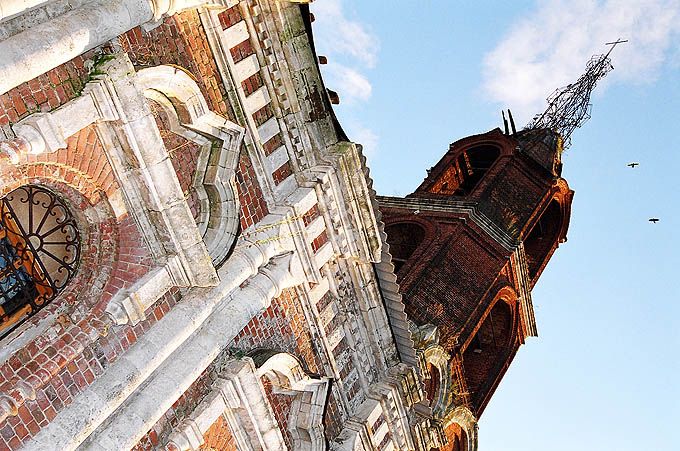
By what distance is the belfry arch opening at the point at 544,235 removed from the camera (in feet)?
93.0

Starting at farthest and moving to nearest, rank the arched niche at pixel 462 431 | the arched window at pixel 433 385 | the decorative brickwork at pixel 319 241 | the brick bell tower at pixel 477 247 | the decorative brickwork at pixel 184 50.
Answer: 1. the brick bell tower at pixel 477 247
2. the arched niche at pixel 462 431
3. the arched window at pixel 433 385
4. the decorative brickwork at pixel 319 241
5. the decorative brickwork at pixel 184 50

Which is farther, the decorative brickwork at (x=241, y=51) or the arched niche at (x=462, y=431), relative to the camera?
the arched niche at (x=462, y=431)

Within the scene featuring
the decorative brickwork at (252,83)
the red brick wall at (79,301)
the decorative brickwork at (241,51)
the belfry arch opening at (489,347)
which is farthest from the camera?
the belfry arch opening at (489,347)

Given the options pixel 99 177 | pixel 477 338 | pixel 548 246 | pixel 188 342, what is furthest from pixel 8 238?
pixel 548 246

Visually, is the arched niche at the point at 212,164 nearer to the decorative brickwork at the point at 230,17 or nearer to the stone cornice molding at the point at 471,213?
the decorative brickwork at the point at 230,17

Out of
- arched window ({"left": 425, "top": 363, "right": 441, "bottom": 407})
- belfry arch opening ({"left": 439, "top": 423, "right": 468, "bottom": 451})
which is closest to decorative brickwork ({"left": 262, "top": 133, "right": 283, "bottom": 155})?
arched window ({"left": 425, "top": 363, "right": 441, "bottom": 407})

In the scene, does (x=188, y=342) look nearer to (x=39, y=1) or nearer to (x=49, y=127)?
(x=49, y=127)

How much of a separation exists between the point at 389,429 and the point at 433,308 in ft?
23.8

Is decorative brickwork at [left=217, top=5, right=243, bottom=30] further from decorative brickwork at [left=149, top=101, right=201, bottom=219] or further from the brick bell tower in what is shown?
the brick bell tower

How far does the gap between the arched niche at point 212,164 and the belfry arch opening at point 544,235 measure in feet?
67.0

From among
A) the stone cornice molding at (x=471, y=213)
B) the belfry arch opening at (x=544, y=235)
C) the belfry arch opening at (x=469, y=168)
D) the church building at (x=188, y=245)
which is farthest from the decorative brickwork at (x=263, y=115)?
the belfry arch opening at (x=544, y=235)

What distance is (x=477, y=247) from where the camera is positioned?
74.5ft

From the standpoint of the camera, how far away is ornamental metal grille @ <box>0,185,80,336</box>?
7930mm

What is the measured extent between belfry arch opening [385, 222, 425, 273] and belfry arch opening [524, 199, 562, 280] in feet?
20.1
